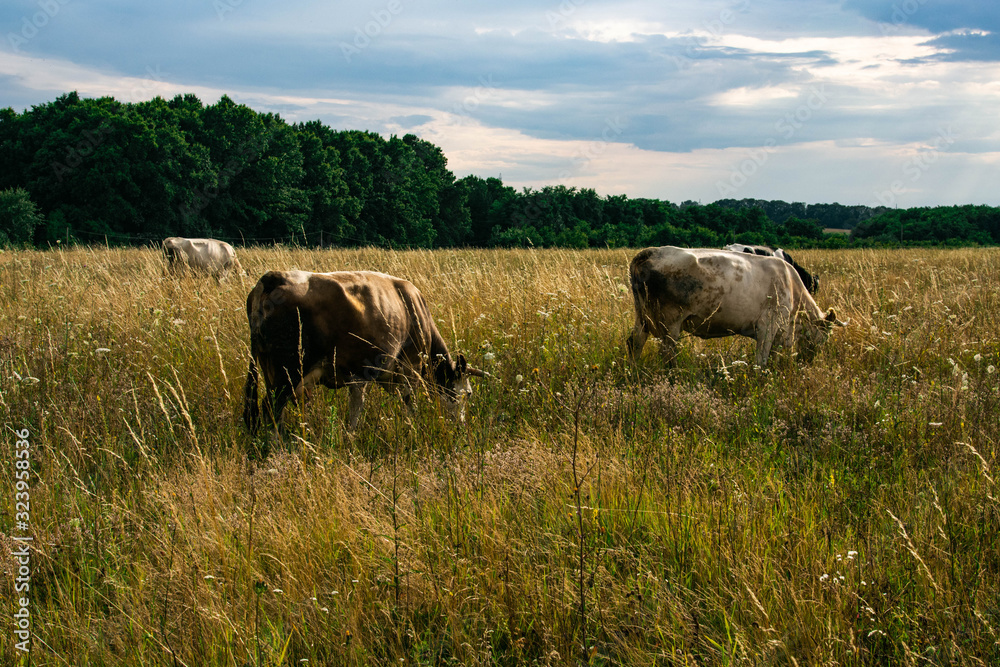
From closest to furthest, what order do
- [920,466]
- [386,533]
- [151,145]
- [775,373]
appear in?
[386,533] < [920,466] < [775,373] < [151,145]

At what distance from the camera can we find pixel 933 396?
15.4ft

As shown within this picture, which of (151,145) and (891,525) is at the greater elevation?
(151,145)

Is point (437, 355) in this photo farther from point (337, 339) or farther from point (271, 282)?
point (271, 282)

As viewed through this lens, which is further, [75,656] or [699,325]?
[699,325]

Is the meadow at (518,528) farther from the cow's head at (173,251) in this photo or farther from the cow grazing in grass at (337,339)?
the cow's head at (173,251)

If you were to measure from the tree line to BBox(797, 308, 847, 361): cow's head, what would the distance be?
85.2ft

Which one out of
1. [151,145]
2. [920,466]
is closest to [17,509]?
[920,466]

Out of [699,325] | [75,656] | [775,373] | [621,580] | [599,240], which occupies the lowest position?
[75,656]

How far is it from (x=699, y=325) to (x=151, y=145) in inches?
1618

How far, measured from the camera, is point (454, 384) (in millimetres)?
4887

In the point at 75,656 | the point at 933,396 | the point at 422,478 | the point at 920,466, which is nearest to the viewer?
the point at 75,656

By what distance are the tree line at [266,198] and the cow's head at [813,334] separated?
25978mm

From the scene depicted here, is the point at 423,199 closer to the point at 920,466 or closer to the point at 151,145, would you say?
the point at 151,145

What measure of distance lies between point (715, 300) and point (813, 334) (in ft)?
4.48
